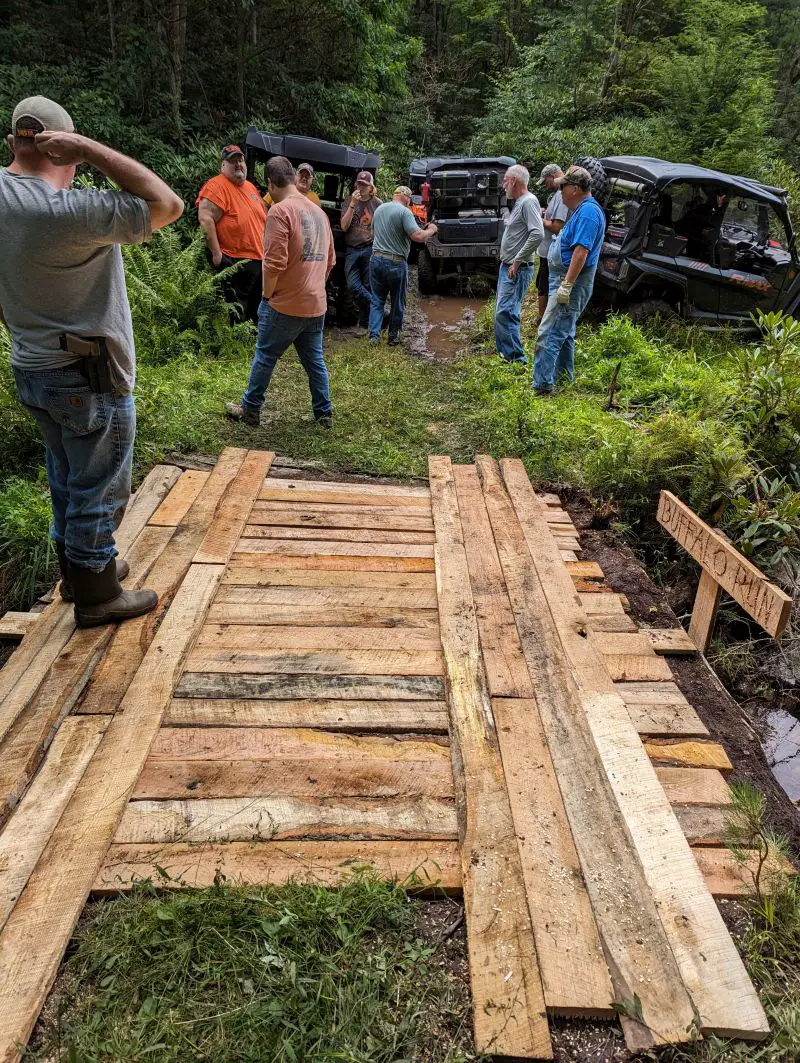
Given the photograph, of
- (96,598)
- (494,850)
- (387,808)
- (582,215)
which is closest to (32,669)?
(96,598)

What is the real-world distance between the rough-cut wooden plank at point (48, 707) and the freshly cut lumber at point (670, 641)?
8.15 feet

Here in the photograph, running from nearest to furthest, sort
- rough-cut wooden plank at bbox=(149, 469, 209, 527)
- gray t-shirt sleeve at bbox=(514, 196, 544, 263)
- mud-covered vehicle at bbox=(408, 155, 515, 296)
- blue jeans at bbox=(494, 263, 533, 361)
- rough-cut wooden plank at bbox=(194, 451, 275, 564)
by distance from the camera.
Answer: rough-cut wooden plank at bbox=(194, 451, 275, 564) < rough-cut wooden plank at bbox=(149, 469, 209, 527) < gray t-shirt sleeve at bbox=(514, 196, 544, 263) < blue jeans at bbox=(494, 263, 533, 361) < mud-covered vehicle at bbox=(408, 155, 515, 296)

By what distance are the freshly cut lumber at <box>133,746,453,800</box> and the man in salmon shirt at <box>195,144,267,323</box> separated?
643cm

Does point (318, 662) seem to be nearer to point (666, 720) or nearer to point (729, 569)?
point (666, 720)

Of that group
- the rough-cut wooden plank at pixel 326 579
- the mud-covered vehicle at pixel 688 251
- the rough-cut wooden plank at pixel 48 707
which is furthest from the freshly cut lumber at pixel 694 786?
the mud-covered vehicle at pixel 688 251

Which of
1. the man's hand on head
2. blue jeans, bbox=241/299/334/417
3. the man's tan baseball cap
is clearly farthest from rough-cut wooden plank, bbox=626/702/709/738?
blue jeans, bbox=241/299/334/417

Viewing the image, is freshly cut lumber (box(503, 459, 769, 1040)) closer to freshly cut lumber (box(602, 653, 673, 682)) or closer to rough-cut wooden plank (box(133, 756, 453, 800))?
freshly cut lumber (box(602, 653, 673, 682))

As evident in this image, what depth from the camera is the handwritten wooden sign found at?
2.98 meters

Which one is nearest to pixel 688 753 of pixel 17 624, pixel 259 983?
pixel 259 983

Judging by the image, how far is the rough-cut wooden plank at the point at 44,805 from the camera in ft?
6.08

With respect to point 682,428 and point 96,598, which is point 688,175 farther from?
point 96,598

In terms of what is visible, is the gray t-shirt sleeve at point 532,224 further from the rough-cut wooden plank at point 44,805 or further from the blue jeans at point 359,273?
the rough-cut wooden plank at point 44,805

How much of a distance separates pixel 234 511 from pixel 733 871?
2933 mm

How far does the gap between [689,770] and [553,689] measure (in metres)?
0.54
